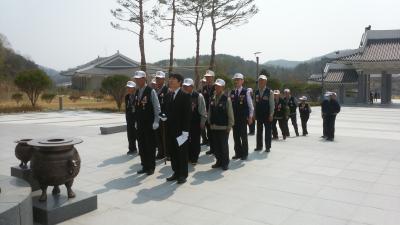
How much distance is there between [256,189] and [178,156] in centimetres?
123

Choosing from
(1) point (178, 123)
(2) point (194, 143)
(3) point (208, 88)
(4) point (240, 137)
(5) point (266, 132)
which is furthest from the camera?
(5) point (266, 132)

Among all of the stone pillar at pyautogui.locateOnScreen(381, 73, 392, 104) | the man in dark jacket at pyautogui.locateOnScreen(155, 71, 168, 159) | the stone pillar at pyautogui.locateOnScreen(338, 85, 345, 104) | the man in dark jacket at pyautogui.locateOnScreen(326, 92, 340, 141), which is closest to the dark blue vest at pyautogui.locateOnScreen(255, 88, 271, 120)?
the man in dark jacket at pyautogui.locateOnScreen(155, 71, 168, 159)

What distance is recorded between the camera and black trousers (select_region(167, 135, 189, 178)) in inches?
216

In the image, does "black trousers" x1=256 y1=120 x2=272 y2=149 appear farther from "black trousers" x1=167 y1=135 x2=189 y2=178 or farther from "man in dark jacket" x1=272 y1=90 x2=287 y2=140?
"black trousers" x1=167 y1=135 x2=189 y2=178

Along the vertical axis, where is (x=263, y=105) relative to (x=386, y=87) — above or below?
below

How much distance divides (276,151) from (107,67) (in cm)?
3333

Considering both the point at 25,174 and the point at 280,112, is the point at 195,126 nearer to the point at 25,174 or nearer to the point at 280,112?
the point at 25,174

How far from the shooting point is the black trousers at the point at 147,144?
5.96 metres

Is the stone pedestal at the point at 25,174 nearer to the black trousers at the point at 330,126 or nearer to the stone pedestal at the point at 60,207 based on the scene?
the stone pedestal at the point at 60,207

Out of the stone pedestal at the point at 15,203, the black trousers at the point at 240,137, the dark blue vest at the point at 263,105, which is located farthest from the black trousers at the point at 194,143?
the stone pedestal at the point at 15,203

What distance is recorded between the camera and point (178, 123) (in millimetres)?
5441

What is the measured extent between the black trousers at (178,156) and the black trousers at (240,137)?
1.78 meters

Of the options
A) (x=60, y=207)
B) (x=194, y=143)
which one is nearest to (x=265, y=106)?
(x=194, y=143)

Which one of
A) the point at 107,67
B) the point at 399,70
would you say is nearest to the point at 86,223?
the point at 399,70
